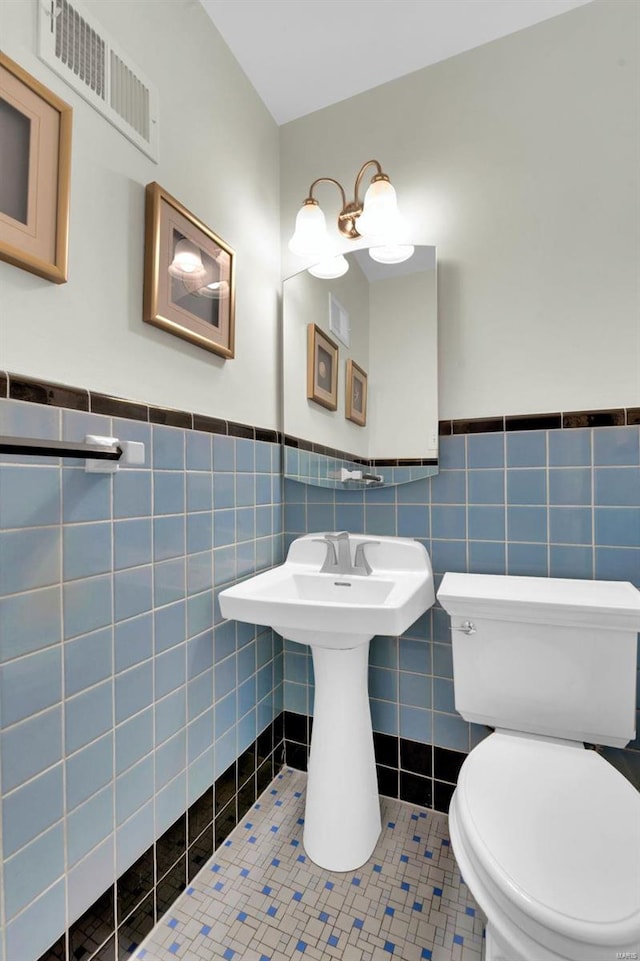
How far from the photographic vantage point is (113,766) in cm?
99

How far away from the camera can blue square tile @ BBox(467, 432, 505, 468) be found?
1.42 meters

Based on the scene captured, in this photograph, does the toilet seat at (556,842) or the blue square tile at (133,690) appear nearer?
the toilet seat at (556,842)

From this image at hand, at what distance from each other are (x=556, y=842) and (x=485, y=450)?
0.99m

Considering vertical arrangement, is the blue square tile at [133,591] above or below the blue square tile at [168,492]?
below

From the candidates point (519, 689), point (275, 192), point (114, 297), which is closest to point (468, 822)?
point (519, 689)

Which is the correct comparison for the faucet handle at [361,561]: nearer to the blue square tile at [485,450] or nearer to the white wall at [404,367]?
the white wall at [404,367]

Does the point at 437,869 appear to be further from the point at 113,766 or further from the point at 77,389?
the point at 77,389

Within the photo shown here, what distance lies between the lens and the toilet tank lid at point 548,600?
1083 millimetres

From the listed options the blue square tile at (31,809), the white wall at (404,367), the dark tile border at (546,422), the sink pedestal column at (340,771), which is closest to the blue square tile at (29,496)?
the blue square tile at (31,809)

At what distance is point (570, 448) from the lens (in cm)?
133

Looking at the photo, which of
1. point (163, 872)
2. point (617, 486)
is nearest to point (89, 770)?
point (163, 872)

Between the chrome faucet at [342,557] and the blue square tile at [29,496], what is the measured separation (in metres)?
0.87

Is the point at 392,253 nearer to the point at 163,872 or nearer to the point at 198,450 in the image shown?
the point at 198,450

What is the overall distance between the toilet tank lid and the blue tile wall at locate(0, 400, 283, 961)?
708mm
